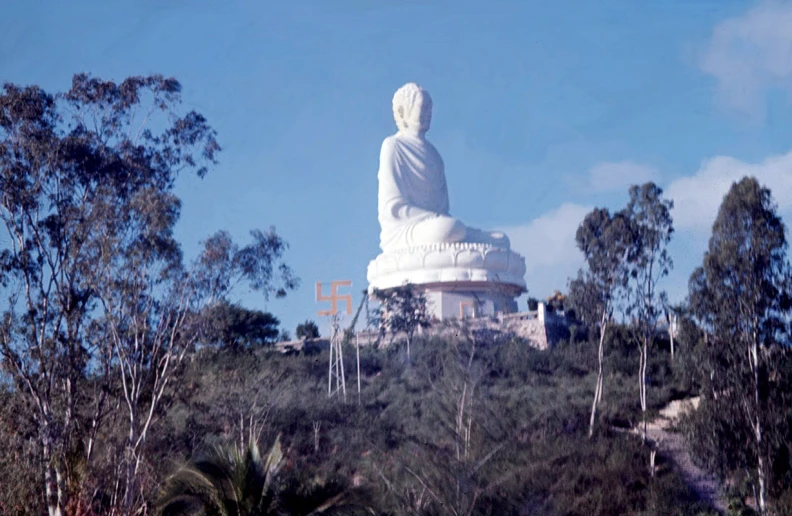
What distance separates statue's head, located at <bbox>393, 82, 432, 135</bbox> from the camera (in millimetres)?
35969

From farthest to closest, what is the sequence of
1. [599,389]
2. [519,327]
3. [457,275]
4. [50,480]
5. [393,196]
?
[393,196]
[457,275]
[519,327]
[599,389]
[50,480]

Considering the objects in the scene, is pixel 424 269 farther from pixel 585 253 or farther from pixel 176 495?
pixel 176 495

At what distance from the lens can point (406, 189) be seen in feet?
114

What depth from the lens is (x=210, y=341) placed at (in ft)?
58.2

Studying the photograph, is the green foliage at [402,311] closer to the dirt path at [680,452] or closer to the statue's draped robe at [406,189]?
the statue's draped robe at [406,189]

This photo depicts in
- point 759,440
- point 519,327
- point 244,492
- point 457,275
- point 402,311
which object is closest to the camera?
point 244,492

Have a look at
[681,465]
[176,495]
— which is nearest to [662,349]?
[681,465]

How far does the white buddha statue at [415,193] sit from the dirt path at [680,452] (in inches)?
394

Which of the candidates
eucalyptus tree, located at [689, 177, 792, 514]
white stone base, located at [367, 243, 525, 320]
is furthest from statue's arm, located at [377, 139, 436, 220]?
eucalyptus tree, located at [689, 177, 792, 514]

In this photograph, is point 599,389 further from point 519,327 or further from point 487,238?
point 487,238

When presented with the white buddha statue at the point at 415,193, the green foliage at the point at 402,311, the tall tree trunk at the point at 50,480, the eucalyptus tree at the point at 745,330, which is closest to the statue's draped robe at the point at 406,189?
the white buddha statue at the point at 415,193

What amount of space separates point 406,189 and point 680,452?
14651 millimetres

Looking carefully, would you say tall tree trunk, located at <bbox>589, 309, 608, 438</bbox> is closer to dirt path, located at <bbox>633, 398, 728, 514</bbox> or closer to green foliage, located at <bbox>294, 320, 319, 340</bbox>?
dirt path, located at <bbox>633, 398, 728, 514</bbox>

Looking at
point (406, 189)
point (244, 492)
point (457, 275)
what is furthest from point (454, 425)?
point (406, 189)
